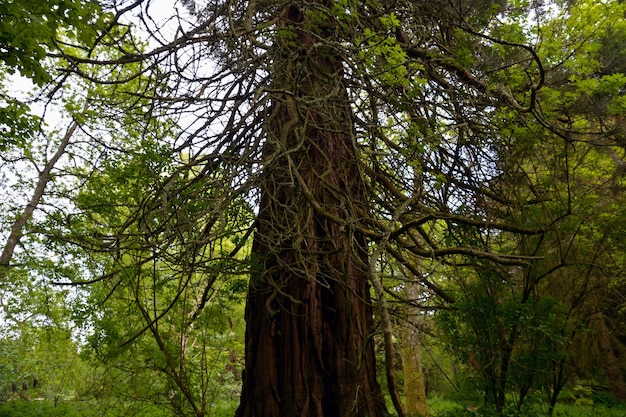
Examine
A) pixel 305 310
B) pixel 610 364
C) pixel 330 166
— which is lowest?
pixel 610 364

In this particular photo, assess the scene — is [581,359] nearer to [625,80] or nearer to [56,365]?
[625,80]

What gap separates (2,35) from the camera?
3.23 meters

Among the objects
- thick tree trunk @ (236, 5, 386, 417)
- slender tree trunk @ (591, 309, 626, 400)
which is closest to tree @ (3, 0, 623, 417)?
thick tree trunk @ (236, 5, 386, 417)

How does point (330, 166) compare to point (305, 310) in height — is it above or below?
above

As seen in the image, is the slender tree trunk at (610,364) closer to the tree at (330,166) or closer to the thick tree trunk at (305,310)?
the tree at (330,166)

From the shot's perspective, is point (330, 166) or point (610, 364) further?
point (610, 364)

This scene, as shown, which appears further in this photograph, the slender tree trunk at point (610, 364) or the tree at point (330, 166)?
the slender tree trunk at point (610, 364)

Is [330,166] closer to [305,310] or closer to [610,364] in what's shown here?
[305,310]

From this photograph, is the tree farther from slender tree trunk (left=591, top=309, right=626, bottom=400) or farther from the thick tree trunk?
slender tree trunk (left=591, top=309, right=626, bottom=400)

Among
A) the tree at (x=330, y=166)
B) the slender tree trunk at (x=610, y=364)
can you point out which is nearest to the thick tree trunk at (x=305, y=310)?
the tree at (x=330, y=166)

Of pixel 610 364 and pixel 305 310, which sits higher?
pixel 305 310

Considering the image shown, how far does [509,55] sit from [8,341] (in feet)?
45.0

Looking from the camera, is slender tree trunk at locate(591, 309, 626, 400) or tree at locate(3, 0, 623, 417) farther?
slender tree trunk at locate(591, 309, 626, 400)

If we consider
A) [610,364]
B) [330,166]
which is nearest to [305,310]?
[330,166]
